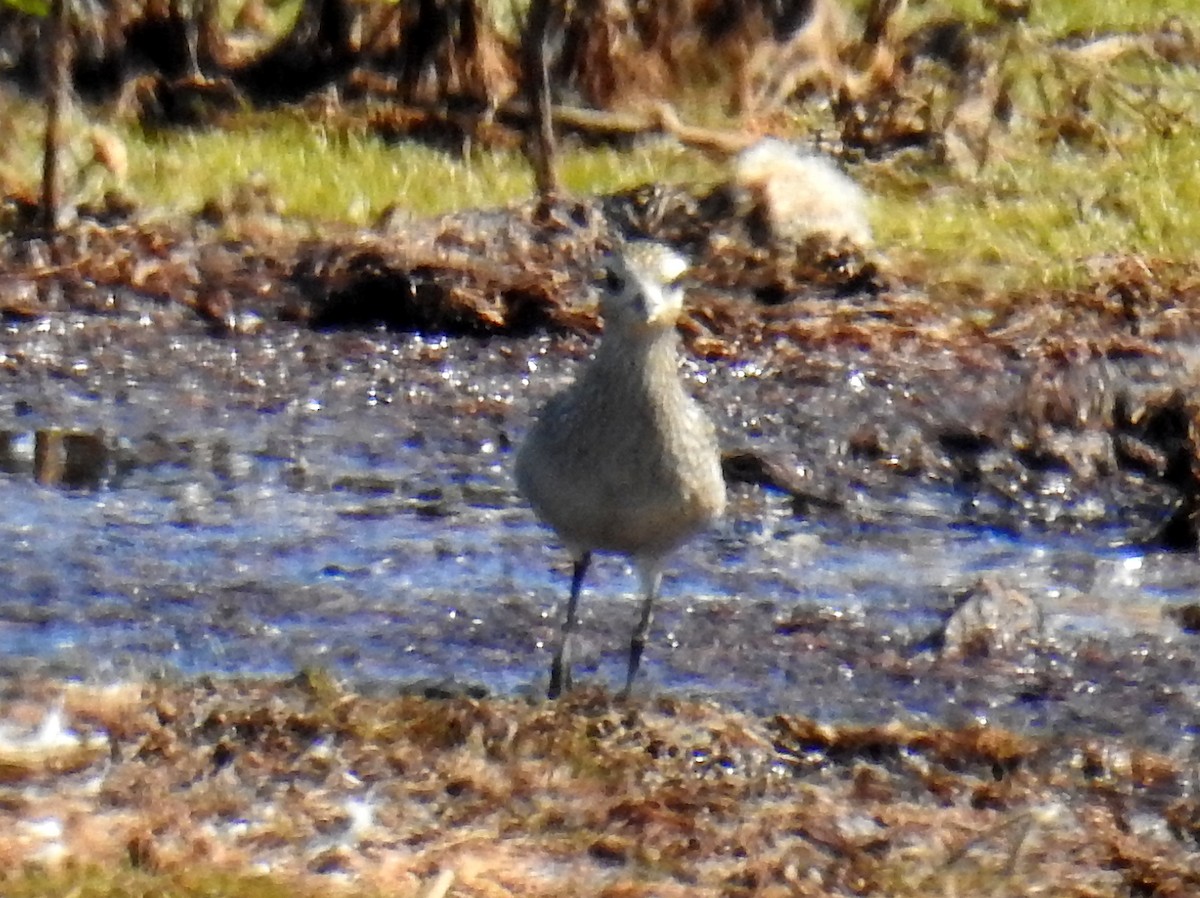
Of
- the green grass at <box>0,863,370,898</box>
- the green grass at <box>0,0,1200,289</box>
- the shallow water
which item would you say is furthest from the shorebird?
the green grass at <box>0,0,1200,289</box>

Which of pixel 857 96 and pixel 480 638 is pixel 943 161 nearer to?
pixel 857 96

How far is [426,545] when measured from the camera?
8094mm

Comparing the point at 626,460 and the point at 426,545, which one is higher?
the point at 626,460

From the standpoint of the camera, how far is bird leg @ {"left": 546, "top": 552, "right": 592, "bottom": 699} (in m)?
6.65

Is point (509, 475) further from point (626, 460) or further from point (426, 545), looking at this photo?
point (626, 460)

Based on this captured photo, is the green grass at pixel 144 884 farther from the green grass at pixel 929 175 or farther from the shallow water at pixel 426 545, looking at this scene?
the green grass at pixel 929 175

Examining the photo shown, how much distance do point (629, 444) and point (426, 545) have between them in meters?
1.62

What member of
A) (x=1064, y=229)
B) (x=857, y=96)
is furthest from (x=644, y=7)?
(x=1064, y=229)

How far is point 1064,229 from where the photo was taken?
40.4 ft

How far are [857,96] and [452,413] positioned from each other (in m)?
5.24

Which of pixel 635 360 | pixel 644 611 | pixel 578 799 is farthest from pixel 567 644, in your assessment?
pixel 578 799

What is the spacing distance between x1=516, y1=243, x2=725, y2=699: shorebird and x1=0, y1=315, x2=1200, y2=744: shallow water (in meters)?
0.48

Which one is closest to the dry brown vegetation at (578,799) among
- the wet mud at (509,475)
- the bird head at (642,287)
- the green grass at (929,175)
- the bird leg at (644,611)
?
the bird leg at (644,611)

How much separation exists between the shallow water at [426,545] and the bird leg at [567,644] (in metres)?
0.07
